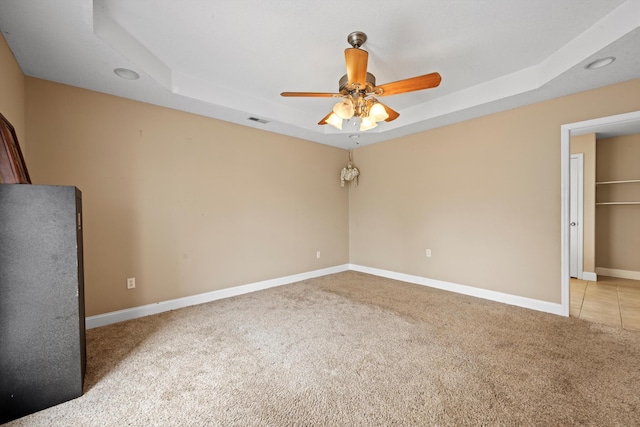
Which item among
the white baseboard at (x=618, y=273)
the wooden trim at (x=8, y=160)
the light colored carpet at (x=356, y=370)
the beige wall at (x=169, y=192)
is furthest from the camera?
the white baseboard at (x=618, y=273)

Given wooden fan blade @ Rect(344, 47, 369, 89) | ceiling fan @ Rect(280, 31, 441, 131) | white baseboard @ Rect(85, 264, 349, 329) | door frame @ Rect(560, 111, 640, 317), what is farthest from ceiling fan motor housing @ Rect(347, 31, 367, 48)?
white baseboard @ Rect(85, 264, 349, 329)

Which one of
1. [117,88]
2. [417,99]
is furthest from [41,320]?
[417,99]

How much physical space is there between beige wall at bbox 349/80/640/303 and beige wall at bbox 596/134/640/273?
2.74 metres

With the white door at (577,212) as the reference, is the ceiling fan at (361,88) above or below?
above

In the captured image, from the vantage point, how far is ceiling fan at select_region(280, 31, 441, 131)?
6.61 feet

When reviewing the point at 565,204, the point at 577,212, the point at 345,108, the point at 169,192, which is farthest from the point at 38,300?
the point at 577,212

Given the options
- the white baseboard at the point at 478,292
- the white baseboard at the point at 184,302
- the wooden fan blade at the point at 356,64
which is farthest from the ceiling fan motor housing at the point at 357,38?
the white baseboard at the point at 478,292

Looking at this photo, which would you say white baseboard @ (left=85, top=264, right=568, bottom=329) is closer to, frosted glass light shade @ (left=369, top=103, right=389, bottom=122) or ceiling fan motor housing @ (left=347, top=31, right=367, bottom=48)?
frosted glass light shade @ (left=369, top=103, right=389, bottom=122)

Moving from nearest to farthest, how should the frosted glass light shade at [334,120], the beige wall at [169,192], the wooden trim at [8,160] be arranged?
the wooden trim at [8,160] → the frosted glass light shade at [334,120] → the beige wall at [169,192]

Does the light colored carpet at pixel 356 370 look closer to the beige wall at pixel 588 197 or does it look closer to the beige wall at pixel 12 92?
the beige wall at pixel 12 92

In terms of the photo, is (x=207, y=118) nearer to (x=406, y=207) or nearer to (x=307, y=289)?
(x=307, y=289)

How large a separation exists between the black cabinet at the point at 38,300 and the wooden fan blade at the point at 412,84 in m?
2.35

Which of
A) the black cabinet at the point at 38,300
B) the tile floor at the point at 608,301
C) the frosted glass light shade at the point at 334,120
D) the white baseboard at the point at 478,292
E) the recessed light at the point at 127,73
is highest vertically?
the recessed light at the point at 127,73

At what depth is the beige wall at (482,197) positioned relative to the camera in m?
3.09
